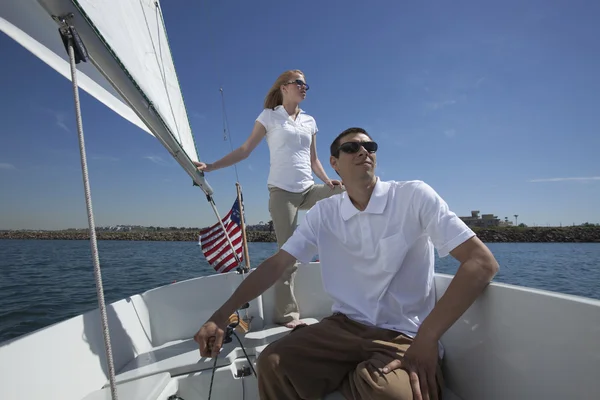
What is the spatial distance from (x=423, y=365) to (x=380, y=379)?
17 centimetres

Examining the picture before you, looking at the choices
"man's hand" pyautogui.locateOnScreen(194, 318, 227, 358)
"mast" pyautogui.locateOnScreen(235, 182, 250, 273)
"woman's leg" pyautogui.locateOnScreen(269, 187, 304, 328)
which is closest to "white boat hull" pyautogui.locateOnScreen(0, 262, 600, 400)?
"woman's leg" pyautogui.locateOnScreen(269, 187, 304, 328)

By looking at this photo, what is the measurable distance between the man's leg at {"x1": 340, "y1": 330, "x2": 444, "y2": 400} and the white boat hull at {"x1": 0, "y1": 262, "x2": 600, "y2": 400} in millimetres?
311

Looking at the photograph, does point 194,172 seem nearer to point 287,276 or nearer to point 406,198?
point 287,276

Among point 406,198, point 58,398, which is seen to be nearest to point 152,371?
point 58,398

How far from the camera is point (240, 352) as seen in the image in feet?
7.71

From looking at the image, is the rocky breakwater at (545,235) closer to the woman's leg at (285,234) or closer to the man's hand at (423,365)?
the woman's leg at (285,234)

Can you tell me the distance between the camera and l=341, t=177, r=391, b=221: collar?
1.59m

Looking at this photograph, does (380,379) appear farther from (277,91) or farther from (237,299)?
(277,91)

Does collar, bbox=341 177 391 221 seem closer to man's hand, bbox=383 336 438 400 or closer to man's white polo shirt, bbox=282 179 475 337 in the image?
man's white polo shirt, bbox=282 179 475 337

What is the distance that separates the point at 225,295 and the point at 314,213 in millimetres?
1609

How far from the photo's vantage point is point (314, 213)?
6.10 ft

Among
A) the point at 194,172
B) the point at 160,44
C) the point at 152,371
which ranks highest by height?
the point at 160,44

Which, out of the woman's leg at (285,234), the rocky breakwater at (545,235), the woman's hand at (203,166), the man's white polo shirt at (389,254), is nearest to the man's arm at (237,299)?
the man's white polo shirt at (389,254)

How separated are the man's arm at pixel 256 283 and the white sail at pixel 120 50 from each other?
1077 millimetres
